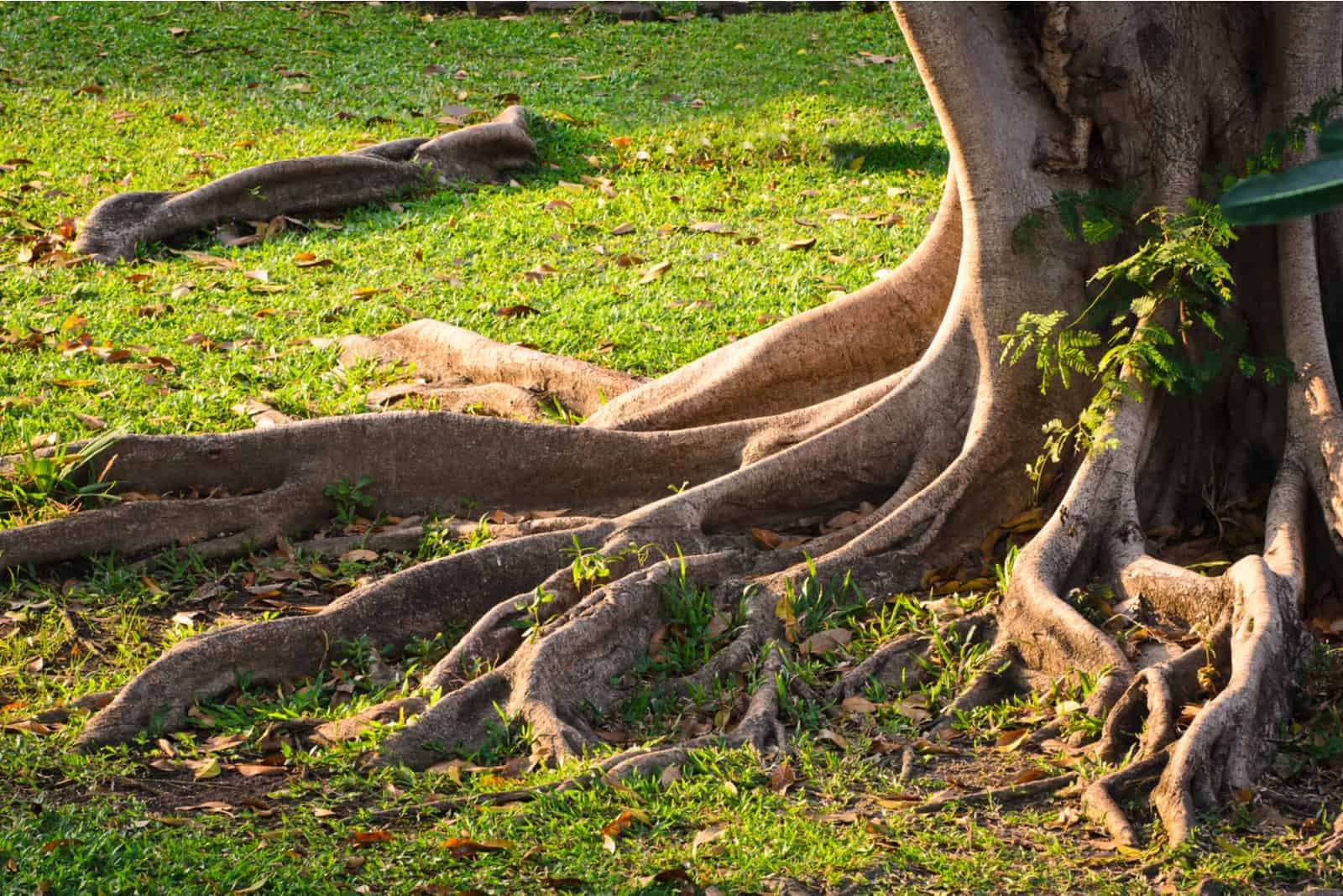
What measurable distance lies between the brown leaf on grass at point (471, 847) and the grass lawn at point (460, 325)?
0.02m

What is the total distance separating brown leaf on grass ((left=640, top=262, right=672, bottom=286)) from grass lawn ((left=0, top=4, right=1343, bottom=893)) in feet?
0.20

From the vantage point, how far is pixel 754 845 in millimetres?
3500

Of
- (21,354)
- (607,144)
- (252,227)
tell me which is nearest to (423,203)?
(252,227)

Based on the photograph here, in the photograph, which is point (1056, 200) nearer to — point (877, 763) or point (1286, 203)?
point (877, 763)

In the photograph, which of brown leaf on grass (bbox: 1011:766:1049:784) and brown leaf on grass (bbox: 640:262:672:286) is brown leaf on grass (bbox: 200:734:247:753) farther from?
brown leaf on grass (bbox: 640:262:672:286)

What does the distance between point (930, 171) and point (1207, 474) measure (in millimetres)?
5815

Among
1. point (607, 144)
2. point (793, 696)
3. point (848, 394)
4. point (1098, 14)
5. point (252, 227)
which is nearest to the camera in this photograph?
point (793, 696)

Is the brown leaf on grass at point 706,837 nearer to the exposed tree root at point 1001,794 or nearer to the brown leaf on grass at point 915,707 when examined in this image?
the exposed tree root at point 1001,794

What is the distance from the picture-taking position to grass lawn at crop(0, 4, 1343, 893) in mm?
3490

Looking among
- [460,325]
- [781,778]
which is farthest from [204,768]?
[460,325]

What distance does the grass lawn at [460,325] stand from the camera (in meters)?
3.49

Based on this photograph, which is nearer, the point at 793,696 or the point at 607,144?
the point at 793,696

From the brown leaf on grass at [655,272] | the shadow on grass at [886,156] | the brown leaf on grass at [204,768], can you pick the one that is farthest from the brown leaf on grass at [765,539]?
the shadow on grass at [886,156]

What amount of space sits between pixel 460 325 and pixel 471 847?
479 centimetres
